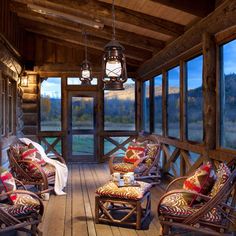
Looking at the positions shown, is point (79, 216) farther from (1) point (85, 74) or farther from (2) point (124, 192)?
(1) point (85, 74)

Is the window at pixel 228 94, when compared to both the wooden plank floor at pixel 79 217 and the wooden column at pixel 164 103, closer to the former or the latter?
the wooden plank floor at pixel 79 217

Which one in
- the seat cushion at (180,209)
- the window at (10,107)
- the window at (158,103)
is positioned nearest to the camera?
the seat cushion at (180,209)

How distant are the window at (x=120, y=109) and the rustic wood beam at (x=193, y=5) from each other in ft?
19.1

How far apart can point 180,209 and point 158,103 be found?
502 centimetres

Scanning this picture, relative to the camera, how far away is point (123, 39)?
731 cm

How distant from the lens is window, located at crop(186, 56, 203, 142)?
5.79 meters

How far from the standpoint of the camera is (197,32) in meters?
5.25

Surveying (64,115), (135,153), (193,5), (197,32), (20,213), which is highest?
(193,5)

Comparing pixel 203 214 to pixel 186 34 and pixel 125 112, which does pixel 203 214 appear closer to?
pixel 186 34

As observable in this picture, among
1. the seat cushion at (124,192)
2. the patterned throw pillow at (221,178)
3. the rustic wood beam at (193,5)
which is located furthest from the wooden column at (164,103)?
the patterned throw pillow at (221,178)

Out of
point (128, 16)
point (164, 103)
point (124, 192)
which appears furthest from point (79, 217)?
point (164, 103)

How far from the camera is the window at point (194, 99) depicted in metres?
5.79

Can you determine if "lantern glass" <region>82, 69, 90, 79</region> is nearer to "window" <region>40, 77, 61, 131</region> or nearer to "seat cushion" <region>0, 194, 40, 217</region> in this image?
"window" <region>40, 77, 61, 131</region>

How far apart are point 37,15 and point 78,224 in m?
5.17
